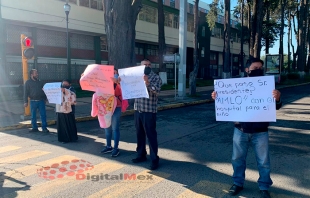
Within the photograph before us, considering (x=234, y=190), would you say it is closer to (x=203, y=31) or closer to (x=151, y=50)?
(x=151, y=50)

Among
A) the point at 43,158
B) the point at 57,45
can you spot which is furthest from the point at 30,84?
the point at 57,45

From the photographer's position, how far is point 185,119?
35.6 ft

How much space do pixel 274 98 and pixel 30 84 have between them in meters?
7.22

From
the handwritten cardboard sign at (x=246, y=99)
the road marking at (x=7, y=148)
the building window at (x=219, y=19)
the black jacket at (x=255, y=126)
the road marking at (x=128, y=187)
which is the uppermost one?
the building window at (x=219, y=19)

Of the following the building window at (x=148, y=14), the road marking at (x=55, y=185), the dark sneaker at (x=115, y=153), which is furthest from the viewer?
the building window at (x=148, y=14)

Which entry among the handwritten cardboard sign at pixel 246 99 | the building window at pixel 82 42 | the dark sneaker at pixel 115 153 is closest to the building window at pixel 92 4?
the building window at pixel 82 42

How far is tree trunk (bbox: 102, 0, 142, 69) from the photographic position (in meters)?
12.5

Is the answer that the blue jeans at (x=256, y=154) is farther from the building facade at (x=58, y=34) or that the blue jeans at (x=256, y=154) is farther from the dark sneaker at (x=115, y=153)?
the building facade at (x=58, y=34)

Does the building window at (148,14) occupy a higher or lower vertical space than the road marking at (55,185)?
higher

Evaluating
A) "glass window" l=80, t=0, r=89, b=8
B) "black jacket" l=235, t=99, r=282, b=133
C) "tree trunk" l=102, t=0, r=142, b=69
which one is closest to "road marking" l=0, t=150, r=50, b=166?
"black jacket" l=235, t=99, r=282, b=133

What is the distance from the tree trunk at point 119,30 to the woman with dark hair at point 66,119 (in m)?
5.62

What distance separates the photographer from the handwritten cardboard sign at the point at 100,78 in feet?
18.2

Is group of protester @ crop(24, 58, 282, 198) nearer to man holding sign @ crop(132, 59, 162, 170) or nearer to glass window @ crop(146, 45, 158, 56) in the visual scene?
man holding sign @ crop(132, 59, 162, 170)

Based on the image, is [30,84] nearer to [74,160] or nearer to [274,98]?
[74,160]
